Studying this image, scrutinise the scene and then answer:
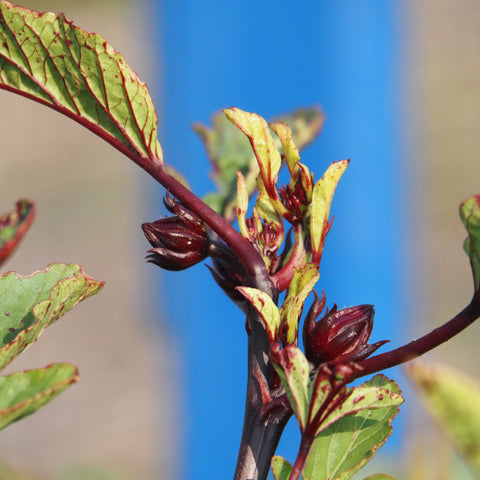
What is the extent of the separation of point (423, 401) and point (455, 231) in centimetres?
352

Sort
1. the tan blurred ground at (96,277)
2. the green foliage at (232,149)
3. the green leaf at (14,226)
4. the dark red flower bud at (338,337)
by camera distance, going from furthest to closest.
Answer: the tan blurred ground at (96,277) → the green foliage at (232,149) → the dark red flower bud at (338,337) → the green leaf at (14,226)

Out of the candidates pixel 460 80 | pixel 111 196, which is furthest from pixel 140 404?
pixel 460 80

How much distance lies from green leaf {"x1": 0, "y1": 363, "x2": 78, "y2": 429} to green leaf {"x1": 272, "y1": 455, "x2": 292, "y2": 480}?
0.11 m

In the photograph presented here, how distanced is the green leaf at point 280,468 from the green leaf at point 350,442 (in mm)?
25

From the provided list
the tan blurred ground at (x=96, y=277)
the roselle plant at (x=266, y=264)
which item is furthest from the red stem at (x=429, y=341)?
the tan blurred ground at (x=96, y=277)

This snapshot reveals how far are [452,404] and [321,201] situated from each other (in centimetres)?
15

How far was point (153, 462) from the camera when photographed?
3.14 m

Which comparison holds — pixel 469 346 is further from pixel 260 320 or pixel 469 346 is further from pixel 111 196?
pixel 260 320

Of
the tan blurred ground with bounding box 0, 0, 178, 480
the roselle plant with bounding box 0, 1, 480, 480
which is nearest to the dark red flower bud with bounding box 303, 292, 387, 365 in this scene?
the roselle plant with bounding box 0, 1, 480, 480

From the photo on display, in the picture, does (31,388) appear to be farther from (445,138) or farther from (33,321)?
(445,138)

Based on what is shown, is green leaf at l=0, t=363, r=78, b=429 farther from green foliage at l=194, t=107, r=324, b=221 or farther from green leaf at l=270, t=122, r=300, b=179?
green foliage at l=194, t=107, r=324, b=221

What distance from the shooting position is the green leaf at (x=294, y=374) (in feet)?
1.07

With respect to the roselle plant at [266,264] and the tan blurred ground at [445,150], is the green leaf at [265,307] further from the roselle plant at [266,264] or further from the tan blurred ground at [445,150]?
the tan blurred ground at [445,150]

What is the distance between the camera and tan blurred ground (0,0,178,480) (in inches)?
124
